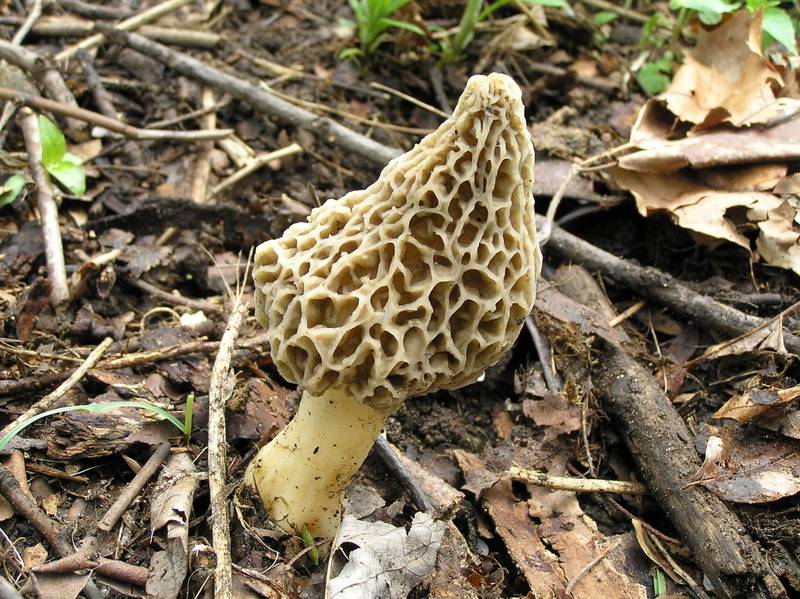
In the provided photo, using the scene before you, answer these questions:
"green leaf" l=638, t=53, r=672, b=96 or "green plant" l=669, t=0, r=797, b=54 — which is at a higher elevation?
"green plant" l=669, t=0, r=797, b=54

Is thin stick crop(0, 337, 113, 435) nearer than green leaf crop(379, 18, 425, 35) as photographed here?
Yes

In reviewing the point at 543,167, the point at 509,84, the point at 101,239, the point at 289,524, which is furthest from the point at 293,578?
the point at 543,167

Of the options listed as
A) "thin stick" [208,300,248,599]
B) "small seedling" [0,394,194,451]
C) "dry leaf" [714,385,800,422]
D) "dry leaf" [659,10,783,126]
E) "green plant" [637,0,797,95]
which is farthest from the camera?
"dry leaf" [659,10,783,126]

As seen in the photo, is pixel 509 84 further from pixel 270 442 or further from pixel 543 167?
pixel 543 167

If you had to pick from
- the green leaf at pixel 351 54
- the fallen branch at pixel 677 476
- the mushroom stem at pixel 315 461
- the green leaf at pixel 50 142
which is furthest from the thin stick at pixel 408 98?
the mushroom stem at pixel 315 461

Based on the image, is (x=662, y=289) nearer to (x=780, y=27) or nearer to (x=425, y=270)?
(x=780, y=27)

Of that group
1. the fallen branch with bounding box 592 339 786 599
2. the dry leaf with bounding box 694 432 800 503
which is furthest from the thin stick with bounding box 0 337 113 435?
the dry leaf with bounding box 694 432 800 503

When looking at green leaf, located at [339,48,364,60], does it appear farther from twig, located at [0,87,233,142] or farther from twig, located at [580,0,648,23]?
twig, located at [580,0,648,23]

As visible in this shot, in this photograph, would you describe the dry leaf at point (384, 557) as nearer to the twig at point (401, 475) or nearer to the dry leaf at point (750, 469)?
the twig at point (401, 475)
